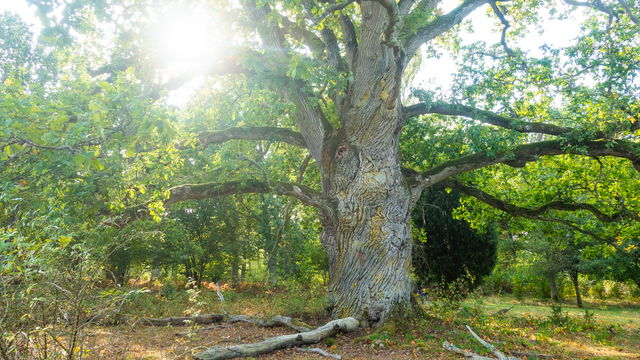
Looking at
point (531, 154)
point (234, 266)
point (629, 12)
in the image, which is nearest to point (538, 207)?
point (531, 154)

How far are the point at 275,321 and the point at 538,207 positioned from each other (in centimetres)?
794

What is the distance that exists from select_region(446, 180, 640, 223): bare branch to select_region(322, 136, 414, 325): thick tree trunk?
2912mm

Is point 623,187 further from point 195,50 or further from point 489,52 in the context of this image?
point 195,50

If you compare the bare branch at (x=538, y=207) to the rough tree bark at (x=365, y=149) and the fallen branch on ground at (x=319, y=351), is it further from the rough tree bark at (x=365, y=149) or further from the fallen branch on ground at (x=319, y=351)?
the fallen branch on ground at (x=319, y=351)

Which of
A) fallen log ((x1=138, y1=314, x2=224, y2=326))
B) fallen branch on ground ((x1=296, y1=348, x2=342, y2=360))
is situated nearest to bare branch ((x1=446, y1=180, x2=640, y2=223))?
fallen branch on ground ((x1=296, y1=348, x2=342, y2=360))

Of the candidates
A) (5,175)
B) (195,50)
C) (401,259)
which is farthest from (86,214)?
(401,259)

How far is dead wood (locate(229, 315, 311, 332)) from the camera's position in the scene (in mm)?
7704

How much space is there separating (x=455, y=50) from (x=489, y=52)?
2.46 meters

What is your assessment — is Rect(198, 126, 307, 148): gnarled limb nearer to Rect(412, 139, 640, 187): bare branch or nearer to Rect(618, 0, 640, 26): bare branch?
Rect(412, 139, 640, 187): bare branch

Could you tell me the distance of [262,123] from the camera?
406 inches

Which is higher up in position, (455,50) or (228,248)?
(455,50)

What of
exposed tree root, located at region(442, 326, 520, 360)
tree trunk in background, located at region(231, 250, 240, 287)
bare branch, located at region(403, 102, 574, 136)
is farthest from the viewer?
tree trunk in background, located at region(231, 250, 240, 287)

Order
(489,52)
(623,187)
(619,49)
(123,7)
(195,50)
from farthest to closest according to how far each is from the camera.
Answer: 1. (623,187)
2. (489,52)
3. (619,49)
4. (195,50)
5. (123,7)

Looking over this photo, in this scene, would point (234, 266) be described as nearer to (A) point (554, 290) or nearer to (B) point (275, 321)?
(B) point (275, 321)
